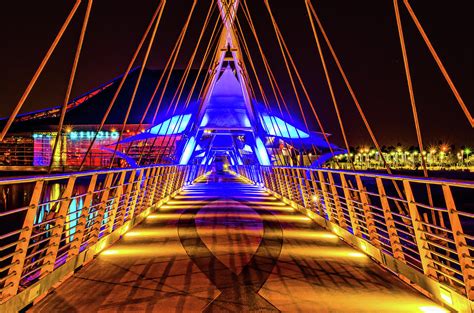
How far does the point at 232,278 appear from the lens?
6.10 m

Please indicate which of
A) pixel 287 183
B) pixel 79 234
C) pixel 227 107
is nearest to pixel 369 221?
pixel 79 234

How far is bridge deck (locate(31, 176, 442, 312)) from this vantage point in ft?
16.2

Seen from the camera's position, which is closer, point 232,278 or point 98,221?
point 232,278

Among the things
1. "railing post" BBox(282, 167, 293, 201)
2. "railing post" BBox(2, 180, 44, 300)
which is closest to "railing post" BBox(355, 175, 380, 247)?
"railing post" BBox(2, 180, 44, 300)

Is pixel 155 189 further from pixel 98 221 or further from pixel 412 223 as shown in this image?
pixel 412 223

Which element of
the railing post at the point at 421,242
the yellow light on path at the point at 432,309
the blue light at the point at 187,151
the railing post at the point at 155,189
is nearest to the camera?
the yellow light on path at the point at 432,309

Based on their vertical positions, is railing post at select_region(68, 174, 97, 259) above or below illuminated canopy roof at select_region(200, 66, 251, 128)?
below

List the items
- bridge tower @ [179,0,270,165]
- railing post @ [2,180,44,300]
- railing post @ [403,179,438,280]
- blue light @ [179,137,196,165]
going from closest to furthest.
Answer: railing post @ [2,180,44,300] → railing post @ [403,179,438,280] → bridge tower @ [179,0,270,165] → blue light @ [179,137,196,165]

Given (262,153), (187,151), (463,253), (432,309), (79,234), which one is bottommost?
(432,309)

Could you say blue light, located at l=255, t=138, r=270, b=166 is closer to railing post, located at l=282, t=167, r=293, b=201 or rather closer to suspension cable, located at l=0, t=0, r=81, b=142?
railing post, located at l=282, t=167, r=293, b=201

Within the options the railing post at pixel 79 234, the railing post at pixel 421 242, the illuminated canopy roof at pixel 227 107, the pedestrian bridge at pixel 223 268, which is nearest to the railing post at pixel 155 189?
the pedestrian bridge at pixel 223 268

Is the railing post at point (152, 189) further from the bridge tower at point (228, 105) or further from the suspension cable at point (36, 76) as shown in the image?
the bridge tower at point (228, 105)

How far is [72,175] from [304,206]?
9308mm

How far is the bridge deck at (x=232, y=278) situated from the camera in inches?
194
